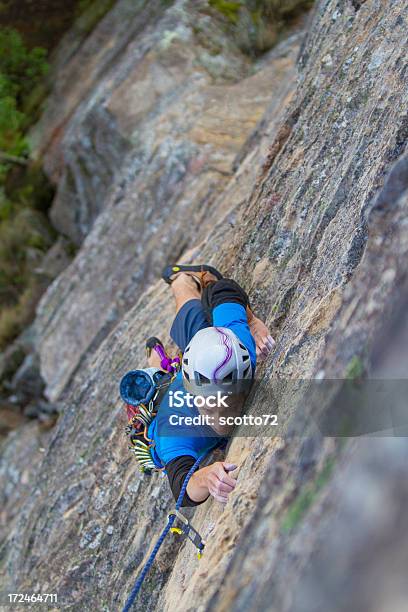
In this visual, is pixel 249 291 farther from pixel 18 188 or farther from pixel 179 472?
pixel 18 188

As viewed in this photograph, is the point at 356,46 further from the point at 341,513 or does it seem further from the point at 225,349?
the point at 341,513

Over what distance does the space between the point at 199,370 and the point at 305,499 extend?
155cm

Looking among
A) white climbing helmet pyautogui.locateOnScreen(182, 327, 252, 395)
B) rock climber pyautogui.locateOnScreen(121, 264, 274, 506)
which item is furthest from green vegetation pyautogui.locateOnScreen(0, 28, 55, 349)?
white climbing helmet pyautogui.locateOnScreen(182, 327, 252, 395)

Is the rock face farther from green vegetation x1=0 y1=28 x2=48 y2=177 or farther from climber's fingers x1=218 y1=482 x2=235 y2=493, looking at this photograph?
green vegetation x1=0 y1=28 x2=48 y2=177

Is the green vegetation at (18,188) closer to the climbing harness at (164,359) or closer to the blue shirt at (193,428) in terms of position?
the climbing harness at (164,359)

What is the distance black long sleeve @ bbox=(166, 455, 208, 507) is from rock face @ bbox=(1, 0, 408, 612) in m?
0.33

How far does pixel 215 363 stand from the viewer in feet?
11.7

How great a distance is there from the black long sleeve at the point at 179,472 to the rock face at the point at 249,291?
0.33 metres

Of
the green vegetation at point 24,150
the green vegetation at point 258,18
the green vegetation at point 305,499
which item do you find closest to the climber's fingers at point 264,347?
the green vegetation at point 305,499

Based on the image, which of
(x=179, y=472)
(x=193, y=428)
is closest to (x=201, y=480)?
(x=179, y=472)

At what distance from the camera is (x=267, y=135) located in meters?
8.05

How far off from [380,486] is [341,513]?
16cm

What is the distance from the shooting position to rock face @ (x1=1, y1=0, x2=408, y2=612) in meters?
2.06

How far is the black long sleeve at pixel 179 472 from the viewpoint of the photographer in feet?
12.8
